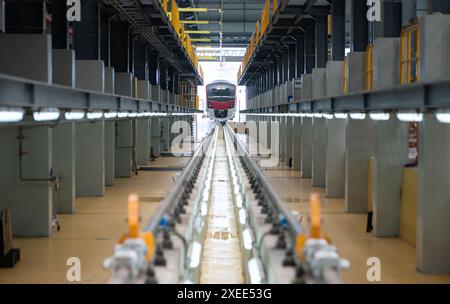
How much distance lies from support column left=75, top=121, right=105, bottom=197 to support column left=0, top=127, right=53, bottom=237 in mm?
4129

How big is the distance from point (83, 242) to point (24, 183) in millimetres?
1654

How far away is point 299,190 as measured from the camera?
17078 millimetres

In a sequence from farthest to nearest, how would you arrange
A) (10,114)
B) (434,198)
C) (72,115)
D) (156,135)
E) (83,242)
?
(156,135)
(83,242)
(434,198)
(72,115)
(10,114)

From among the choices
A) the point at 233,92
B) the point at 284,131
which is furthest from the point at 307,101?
the point at 233,92

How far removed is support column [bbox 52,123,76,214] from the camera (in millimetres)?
13349

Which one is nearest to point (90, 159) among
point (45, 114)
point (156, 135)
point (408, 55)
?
point (408, 55)

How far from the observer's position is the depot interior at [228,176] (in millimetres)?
6105

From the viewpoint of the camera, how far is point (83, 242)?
10.7 metres

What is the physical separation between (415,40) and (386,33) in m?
1.28

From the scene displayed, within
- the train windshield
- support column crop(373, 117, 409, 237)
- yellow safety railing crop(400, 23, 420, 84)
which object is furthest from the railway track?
the train windshield

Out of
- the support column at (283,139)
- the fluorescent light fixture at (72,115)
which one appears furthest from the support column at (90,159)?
the support column at (283,139)

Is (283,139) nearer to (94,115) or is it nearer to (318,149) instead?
(318,149)

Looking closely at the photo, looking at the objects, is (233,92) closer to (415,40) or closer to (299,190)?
(299,190)

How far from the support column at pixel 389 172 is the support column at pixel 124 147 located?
10239 mm
